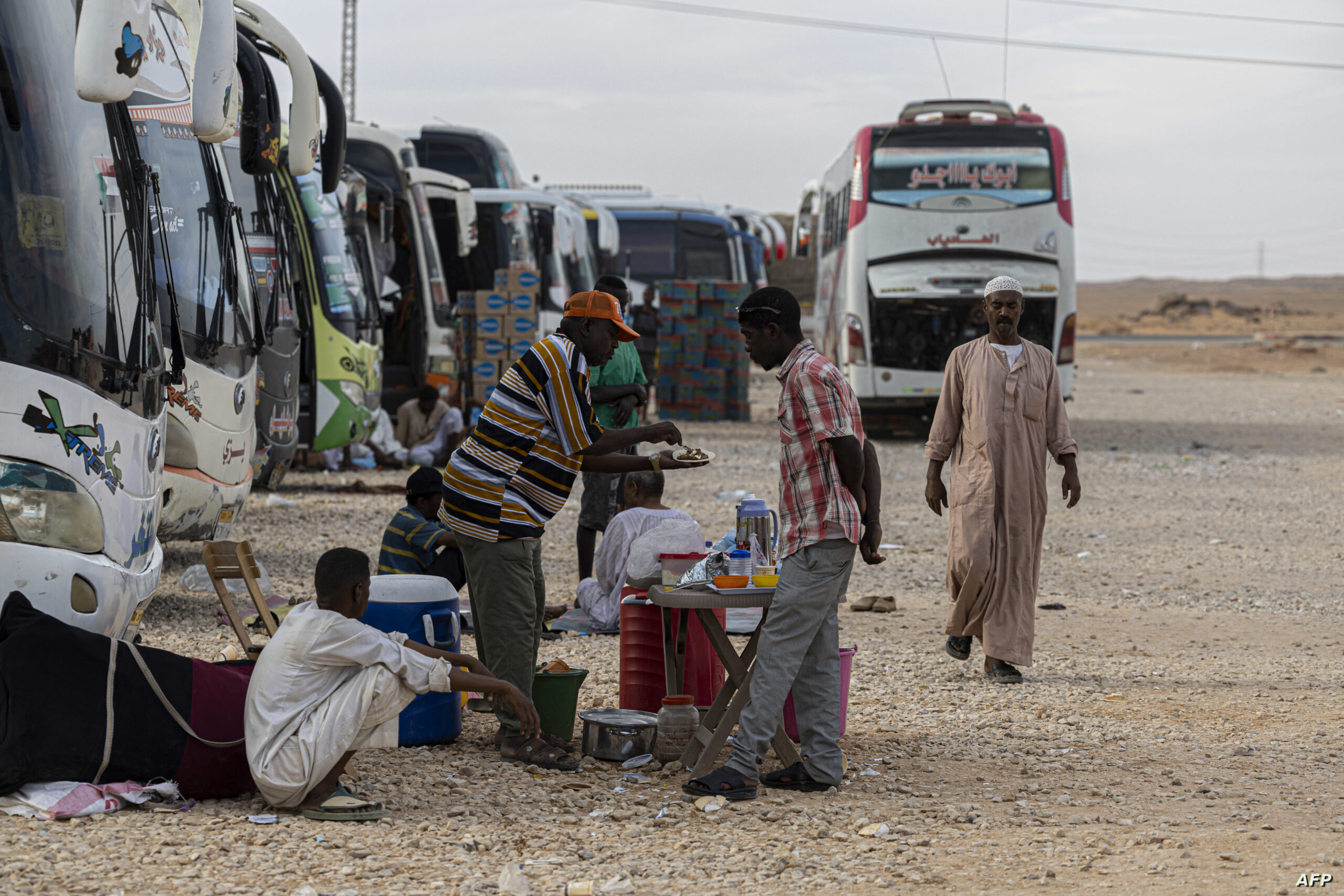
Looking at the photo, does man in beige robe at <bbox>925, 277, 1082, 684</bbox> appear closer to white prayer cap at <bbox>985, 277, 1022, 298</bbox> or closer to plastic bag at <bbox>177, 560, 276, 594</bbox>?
white prayer cap at <bbox>985, 277, 1022, 298</bbox>

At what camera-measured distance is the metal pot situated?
16.8ft

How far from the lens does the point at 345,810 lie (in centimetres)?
430

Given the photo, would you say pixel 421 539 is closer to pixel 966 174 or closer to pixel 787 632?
pixel 787 632

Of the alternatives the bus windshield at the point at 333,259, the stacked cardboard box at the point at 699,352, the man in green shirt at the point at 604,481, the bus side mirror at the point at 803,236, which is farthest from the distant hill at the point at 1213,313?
the man in green shirt at the point at 604,481

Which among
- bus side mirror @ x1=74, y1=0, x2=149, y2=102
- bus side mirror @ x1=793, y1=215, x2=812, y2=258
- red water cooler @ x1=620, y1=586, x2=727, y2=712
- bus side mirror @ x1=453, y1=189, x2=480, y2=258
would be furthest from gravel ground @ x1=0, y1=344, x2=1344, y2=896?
bus side mirror @ x1=793, y1=215, x2=812, y2=258

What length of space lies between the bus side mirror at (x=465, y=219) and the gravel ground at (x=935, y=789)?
7224 mm

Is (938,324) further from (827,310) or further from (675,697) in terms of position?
(675,697)

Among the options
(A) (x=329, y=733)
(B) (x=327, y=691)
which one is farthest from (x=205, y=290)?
(A) (x=329, y=733)

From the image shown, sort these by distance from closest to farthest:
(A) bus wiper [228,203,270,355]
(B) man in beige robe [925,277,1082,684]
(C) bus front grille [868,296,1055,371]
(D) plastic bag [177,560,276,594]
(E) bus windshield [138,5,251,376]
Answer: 1. (B) man in beige robe [925,277,1082,684]
2. (E) bus windshield [138,5,251,376]
3. (D) plastic bag [177,560,276,594]
4. (A) bus wiper [228,203,270,355]
5. (C) bus front grille [868,296,1055,371]

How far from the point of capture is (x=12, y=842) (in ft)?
12.6

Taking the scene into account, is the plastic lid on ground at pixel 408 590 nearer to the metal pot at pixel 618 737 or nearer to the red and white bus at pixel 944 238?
the metal pot at pixel 618 737

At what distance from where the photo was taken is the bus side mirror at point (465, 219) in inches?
663

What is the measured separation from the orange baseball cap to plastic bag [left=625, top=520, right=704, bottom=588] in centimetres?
87

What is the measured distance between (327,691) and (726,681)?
1.37 metres
